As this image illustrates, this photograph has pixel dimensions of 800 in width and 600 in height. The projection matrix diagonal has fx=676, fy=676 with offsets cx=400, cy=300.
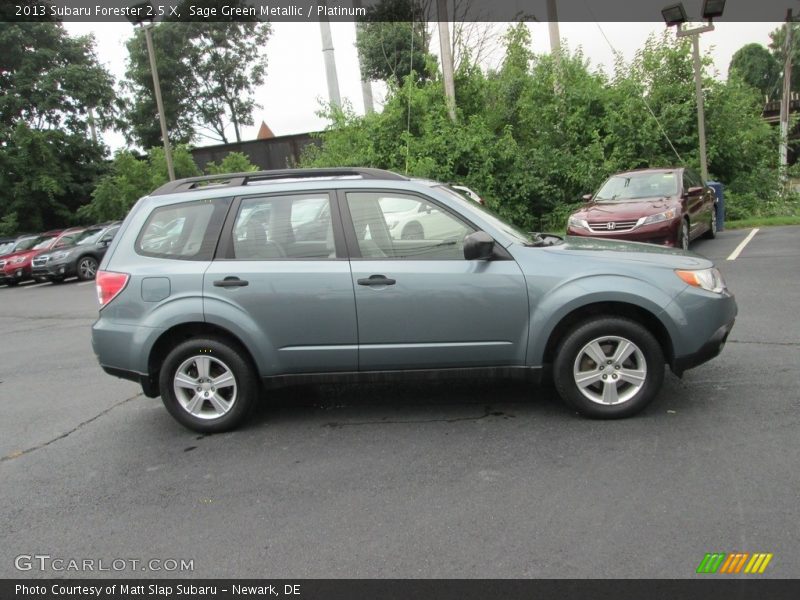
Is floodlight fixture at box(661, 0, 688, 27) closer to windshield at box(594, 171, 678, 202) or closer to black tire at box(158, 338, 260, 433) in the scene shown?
windshield at box(594, 171, 678, 202)

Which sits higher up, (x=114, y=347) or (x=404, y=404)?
(x=114, y=347)

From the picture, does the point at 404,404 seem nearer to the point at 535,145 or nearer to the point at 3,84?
the point at 535,145

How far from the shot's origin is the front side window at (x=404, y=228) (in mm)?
4680

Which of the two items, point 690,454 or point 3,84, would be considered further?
point 3,84

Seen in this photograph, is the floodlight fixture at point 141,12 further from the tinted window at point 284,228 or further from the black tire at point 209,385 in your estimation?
the black tire at point 209,385

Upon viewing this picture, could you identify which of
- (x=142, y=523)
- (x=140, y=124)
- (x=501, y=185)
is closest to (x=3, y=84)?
(x=140, y=124)

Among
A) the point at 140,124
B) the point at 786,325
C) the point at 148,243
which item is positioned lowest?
the point at 786,325

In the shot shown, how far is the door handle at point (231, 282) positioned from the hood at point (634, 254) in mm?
2129

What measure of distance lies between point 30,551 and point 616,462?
3.20 metres

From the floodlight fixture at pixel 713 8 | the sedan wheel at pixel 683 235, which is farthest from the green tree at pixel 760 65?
the sedan wheel at pixel 683 235

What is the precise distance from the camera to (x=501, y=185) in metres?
18.1

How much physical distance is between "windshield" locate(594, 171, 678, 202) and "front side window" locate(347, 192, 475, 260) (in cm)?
774

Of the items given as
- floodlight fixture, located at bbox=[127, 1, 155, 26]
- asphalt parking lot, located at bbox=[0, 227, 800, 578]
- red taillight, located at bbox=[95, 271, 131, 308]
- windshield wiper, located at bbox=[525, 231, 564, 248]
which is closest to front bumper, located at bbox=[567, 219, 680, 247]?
asphalt parking lot, located at bbox=[0, 227, 800, 578]
